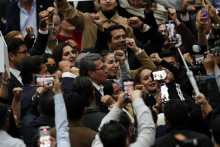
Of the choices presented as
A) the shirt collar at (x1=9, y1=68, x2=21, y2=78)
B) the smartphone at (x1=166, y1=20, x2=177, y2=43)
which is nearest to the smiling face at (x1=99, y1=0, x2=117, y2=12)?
the shirt collar at (x1=9, y1=68, x2=21, y2=78)

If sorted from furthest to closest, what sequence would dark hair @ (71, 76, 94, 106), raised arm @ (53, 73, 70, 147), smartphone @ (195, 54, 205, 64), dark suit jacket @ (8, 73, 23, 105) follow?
smartphone @ (195, 54, 205, 64) < dark suit jacket @ (8, 73, 23, 105) < dark hair @ (71, 76, 94, 106) < raised arm @ (53, 73, 70, 147)

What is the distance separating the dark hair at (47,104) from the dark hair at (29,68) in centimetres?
112

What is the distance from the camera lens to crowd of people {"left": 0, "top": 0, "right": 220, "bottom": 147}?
6.01m

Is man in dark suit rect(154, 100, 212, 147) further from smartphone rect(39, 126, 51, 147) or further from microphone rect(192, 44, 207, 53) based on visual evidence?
microphone rect(192, 44, 207, 53)

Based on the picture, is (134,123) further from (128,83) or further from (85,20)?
(85,20)

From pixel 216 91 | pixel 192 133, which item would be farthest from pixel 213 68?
pixel 192 133

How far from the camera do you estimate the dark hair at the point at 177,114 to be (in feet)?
19.8

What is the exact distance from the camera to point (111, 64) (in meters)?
9.16

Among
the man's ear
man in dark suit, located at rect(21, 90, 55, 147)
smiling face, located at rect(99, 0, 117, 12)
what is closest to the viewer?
man in dark suit, located at rect(21, 90, 55, 147)

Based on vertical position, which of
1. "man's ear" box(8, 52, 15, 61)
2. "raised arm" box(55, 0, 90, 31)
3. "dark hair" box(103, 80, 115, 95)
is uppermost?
"raised arm" box(55, 0, 90, 31)

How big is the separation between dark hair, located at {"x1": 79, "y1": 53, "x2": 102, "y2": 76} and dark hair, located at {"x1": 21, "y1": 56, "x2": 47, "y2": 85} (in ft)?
1.98

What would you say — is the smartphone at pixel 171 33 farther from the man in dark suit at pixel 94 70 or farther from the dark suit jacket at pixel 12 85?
the dark suit jacket at pixel 12 85

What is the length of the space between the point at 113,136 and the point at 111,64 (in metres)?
3.66

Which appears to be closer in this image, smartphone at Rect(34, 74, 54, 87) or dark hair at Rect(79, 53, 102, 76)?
smartphone at Rect(34, 74, 54, 87)
